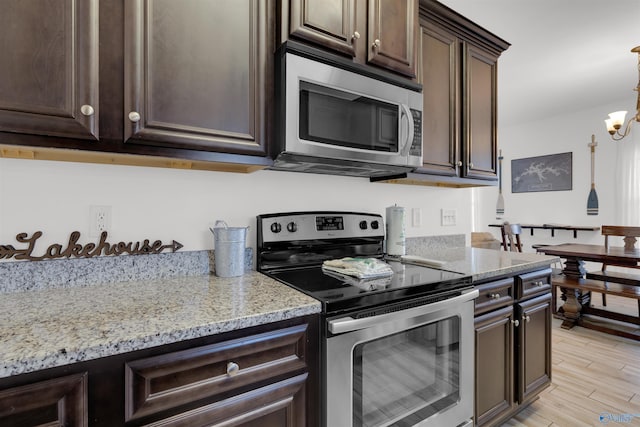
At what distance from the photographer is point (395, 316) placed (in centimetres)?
108

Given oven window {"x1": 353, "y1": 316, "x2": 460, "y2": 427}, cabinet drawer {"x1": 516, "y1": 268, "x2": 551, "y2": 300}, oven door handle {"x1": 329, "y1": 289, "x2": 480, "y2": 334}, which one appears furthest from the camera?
cabinet drawer {"x1": 516, "y1": 268, "x2": 551, "y2": 300}

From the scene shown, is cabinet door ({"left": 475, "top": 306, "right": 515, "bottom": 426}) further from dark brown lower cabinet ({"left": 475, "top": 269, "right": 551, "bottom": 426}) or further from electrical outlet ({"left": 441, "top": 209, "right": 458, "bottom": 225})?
electrical outlet ({"left": 441, "top": 209, "right": 458, "bottom": 225})

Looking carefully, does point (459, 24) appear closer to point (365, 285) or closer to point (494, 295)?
point (494, 295)

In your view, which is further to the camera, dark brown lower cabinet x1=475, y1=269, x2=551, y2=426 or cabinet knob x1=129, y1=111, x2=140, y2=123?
dark brown lower cabinet x1=475, y1=269, x2=551, y2=426

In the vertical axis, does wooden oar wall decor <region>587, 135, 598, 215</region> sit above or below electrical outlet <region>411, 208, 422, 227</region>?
above

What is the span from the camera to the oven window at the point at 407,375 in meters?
1.06

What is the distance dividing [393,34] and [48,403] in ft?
5.75

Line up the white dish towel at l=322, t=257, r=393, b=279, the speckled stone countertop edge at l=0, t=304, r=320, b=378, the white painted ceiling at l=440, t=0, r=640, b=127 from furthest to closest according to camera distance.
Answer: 1. the white painted ceiling at l=440, t=0, r=640, b=127
2. the white dish towel at l=322, t=257, r=393, b=279
3. the speckled stone countertop edge at l=0, t=304, r=320, b=378

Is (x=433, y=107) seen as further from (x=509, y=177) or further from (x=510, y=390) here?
(x=509, y=177)

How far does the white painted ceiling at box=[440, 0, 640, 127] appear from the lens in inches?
89.6

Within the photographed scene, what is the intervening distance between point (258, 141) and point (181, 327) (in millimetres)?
714

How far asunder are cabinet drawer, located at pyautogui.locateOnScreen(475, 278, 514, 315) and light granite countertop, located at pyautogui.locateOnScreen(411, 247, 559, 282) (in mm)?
45

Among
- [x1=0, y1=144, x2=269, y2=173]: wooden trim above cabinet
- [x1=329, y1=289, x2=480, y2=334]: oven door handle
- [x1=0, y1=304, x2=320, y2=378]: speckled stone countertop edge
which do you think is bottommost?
[x1=329, y1=289, x2=480, y2=334]: oven door handle

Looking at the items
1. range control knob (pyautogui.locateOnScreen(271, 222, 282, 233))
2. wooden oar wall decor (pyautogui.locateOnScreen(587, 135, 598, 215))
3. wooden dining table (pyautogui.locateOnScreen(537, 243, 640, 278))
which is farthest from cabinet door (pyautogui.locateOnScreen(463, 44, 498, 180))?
wooden oar wall decor (pyautogui.locateOnScreen(587, 135, 598, 215))
